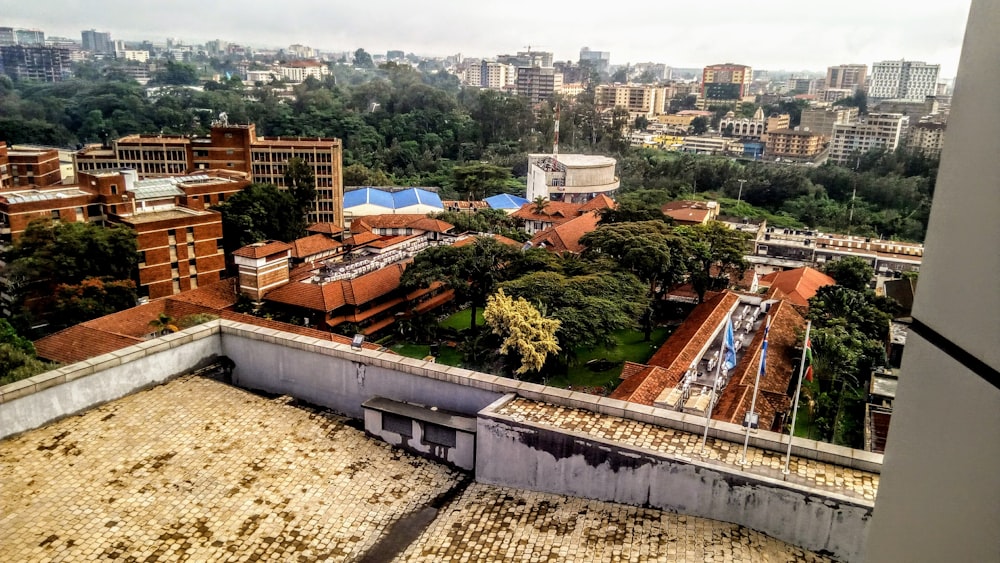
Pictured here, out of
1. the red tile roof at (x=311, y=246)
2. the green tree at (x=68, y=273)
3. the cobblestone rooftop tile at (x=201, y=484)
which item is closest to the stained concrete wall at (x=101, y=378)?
the cobblestone rooftop tile at (x=201, y=484)

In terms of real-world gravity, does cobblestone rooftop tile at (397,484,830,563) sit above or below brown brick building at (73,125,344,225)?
below

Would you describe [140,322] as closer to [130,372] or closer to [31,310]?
[31,310]

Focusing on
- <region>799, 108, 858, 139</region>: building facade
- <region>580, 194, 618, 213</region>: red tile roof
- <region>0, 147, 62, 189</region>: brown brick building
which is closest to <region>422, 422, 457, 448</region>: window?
<region>580, 194, 618, 213</region>: red tile roof

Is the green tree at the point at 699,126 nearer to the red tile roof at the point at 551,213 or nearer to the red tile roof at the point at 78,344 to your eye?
the red tile roof at the point at 551,213

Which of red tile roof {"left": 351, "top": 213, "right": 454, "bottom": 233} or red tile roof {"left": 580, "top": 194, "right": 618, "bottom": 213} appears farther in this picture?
red tile roof {"left": 580, "top": 194, "right": 618, "bottom": 213}

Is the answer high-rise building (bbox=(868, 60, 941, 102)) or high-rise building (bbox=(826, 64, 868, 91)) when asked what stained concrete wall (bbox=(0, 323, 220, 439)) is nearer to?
high-rise building (bbox=(868, 60, 941, 102))

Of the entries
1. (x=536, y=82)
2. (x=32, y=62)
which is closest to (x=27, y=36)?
(x=32, y=62)
